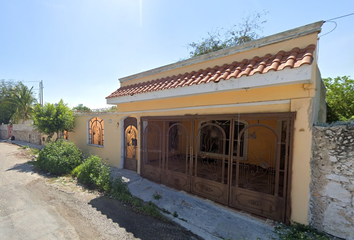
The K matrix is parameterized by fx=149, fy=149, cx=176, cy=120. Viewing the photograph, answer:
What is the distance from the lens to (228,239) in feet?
9.78

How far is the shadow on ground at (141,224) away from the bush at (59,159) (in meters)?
3.53

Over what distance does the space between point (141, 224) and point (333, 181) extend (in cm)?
412

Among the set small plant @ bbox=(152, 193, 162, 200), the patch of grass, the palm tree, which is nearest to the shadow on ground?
the patch of grass

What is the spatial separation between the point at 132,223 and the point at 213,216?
1968 mm

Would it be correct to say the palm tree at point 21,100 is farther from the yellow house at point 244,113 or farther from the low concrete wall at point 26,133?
the yellow house at point 244,113

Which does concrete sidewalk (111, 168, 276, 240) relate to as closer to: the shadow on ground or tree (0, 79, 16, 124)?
the shadow on ground

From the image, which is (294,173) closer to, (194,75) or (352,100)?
(194,75)

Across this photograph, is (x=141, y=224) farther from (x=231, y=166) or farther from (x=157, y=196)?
(x=231, y=166)

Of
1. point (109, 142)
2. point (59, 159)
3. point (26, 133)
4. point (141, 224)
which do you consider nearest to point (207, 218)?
point (141, 224)

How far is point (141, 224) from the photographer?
349 cm

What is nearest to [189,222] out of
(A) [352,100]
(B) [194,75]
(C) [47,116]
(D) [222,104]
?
(D) [222,104]

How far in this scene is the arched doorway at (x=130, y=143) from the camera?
6809mm

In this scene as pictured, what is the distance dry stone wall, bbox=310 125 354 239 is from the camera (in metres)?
2.79

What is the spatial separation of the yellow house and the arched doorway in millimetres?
48
